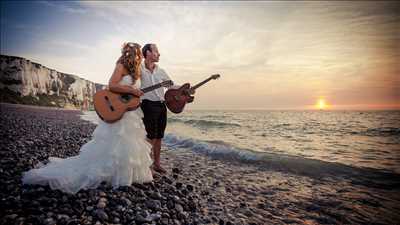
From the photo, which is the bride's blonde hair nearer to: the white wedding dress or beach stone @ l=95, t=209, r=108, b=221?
the white wedding dress

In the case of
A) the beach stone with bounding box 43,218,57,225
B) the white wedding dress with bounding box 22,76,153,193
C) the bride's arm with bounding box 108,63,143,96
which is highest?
the bride's arm with bounding box 108,63,143,96

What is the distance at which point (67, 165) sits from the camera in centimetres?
366

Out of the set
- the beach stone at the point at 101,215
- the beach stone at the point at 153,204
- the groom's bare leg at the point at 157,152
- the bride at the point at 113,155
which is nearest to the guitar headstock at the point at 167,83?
the bride at the point at 113,155

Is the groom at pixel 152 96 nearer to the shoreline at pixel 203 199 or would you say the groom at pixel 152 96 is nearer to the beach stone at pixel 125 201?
the shoreline at pixel 203 199

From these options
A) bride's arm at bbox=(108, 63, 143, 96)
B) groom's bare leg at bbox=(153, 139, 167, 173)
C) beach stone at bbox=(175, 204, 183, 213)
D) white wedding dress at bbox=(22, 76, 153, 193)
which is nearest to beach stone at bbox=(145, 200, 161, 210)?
beach stone at bbox=(175, 204, 183, 213)

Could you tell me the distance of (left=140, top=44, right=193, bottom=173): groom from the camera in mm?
4738

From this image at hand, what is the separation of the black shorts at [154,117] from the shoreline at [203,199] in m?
1.13

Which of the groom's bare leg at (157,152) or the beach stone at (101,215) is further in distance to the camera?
the groom's bare leg at (157,152)

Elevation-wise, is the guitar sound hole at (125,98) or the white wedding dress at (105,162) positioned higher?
the guitar sound hole at (125,98)

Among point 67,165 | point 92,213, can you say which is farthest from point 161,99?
point 92,213

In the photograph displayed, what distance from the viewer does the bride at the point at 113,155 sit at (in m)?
3.49

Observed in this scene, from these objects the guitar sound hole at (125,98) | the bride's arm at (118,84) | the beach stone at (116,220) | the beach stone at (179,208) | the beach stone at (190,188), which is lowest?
the beach stone at (190,188)

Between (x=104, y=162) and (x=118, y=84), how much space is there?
4.88 ft

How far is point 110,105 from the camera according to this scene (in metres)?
3.83
